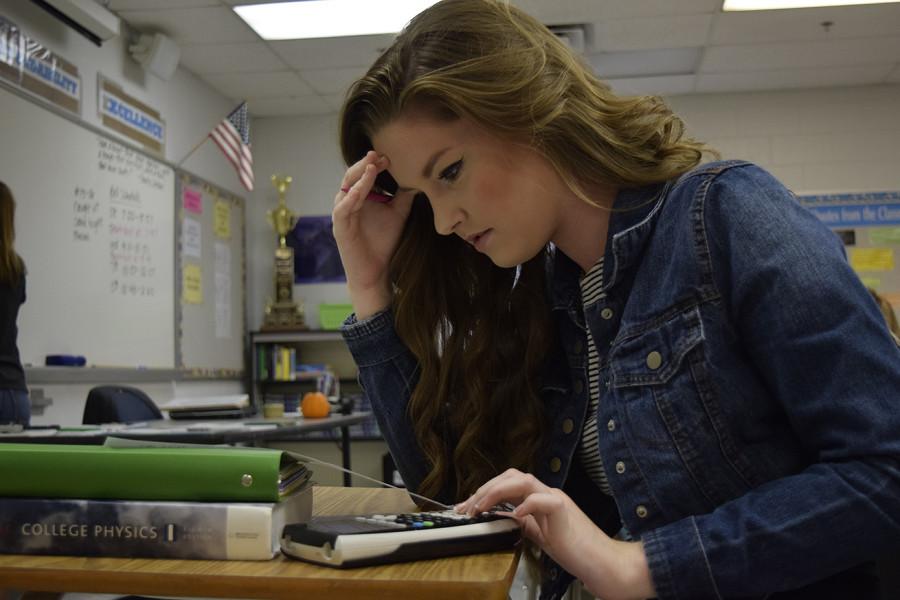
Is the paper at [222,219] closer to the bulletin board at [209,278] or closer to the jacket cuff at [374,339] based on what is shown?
the bulletin board at [209,278]

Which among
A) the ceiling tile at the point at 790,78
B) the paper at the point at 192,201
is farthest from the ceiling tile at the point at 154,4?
the ceiling tile at the point at 790,78

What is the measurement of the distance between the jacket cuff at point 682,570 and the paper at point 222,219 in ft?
16.8

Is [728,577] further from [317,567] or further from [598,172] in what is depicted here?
[598,172]

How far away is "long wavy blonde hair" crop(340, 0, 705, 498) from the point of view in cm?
110

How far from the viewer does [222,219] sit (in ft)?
19.1

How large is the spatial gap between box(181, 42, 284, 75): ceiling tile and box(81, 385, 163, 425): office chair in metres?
2.30

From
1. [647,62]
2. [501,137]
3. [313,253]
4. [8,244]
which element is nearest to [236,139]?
[313,253]

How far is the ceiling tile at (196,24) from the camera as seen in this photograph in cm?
450

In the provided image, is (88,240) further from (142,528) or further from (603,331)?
(142,528)

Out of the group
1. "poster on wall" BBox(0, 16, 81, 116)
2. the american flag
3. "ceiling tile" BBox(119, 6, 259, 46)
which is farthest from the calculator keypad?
the american flag

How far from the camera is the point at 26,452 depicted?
2.66 ft

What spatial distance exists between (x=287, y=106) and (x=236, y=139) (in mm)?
1245

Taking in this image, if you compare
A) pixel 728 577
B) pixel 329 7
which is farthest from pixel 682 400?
pixel 329 7

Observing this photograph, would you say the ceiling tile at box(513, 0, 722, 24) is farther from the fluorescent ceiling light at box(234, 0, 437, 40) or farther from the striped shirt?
the striped shirt
